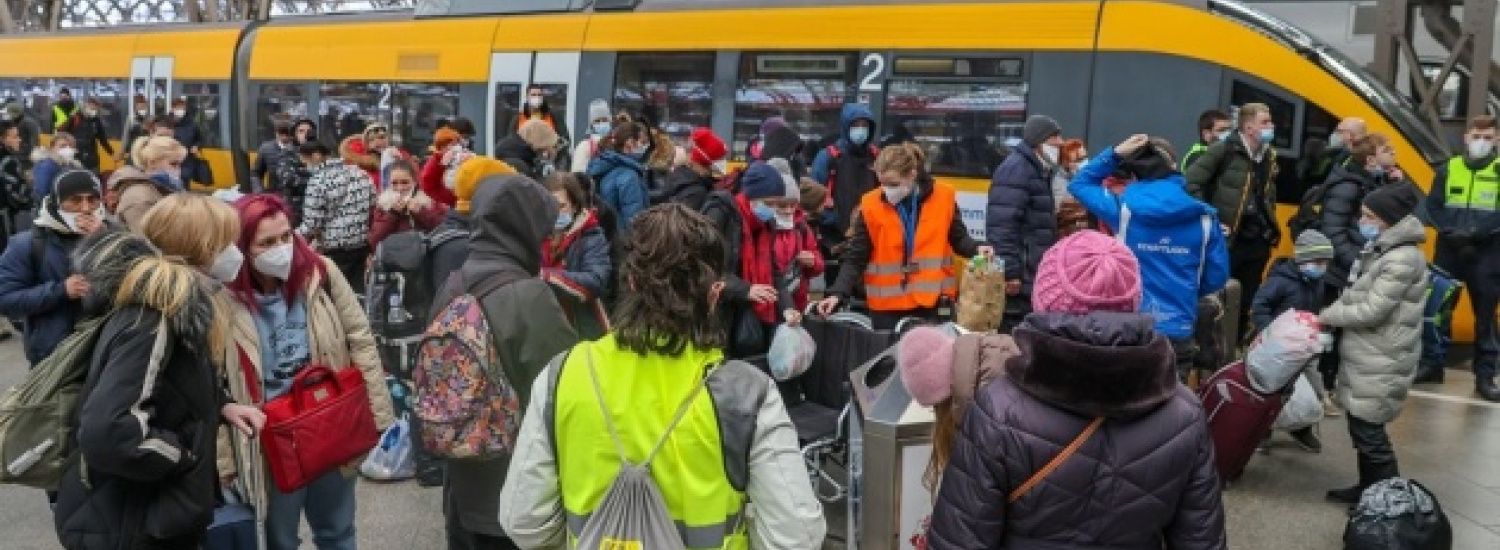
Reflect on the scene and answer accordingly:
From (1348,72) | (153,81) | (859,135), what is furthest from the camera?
(153,81)

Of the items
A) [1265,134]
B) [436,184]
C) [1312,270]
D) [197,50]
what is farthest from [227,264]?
[197,50]

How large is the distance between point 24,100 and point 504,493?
22704 mm

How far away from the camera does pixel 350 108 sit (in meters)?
14.4

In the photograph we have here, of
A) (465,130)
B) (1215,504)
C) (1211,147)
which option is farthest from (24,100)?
(1215,504)

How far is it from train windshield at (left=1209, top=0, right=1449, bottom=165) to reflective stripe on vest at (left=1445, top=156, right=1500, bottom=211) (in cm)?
42

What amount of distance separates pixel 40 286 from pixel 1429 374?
26.5 ft

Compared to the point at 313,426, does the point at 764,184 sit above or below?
above

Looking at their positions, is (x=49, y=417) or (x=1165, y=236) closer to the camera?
(x=49, y=417)

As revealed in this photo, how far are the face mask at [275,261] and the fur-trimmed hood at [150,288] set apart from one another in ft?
1.57

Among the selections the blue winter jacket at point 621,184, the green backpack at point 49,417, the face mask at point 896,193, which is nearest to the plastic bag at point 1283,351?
the face mask at point 896,193

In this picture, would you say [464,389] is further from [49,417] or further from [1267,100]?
[1267,100]

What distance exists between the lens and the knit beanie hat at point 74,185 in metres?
5.03

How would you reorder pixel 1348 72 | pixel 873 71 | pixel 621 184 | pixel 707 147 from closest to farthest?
1. pixel 621 184
2. pixel 707 147
3. pixel 1348 72
4. pixel 873 71

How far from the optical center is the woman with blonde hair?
2939 mm
